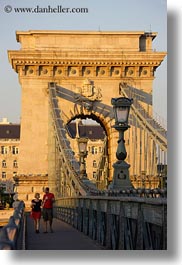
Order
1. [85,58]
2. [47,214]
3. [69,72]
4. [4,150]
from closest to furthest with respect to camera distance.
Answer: [47,214] → [85,58] → [69,72] → [4,150]

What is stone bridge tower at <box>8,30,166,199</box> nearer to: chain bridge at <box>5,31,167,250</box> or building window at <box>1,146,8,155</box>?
chain bridge at <box>5,31,167,250</box>

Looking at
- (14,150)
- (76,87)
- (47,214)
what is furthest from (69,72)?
(14,150)

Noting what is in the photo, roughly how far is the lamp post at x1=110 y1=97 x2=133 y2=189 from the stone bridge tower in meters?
29.0

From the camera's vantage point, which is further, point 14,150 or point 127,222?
point 14,150

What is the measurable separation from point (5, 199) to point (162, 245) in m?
73.5

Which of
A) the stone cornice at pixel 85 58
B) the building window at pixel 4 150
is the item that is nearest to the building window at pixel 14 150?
the building window at pixel 4 150

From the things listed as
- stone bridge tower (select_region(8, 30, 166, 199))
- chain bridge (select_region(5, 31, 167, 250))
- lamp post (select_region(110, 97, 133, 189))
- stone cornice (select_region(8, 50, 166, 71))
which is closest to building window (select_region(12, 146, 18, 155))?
chain bridge (select_region(5, 31, 167, 250))

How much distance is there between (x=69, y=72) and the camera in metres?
51.9

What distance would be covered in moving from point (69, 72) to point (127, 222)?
3408cm

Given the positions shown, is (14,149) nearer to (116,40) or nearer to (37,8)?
(116,40)

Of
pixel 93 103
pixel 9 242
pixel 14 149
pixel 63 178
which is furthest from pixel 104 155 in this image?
pixel 14 149

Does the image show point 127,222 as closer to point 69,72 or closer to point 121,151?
point 121,151

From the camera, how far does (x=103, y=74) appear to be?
52156 mm

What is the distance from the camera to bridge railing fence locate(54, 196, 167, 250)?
16.1m
